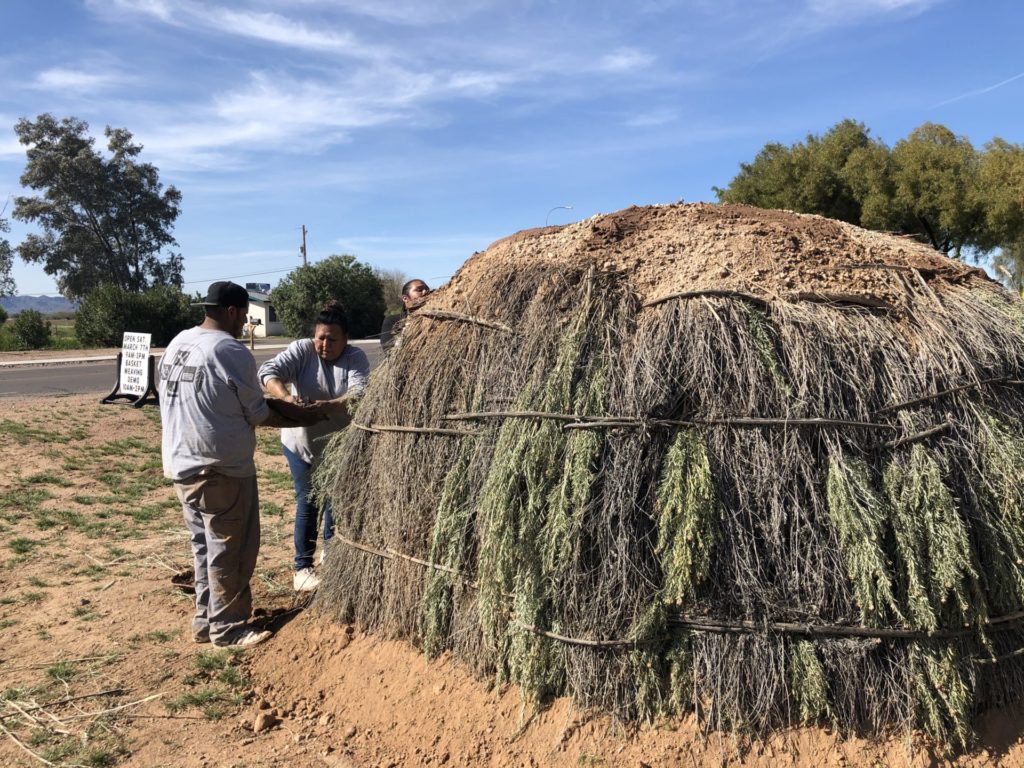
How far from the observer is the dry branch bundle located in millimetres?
2986

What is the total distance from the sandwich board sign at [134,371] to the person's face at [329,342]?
354 inches

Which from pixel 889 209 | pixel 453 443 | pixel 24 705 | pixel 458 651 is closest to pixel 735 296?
pixel 453 443

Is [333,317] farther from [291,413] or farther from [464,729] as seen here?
[464,729]

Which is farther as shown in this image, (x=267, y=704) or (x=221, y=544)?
(x=221, y=544)

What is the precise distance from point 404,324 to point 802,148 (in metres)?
21.9

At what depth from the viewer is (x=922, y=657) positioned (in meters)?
2.99

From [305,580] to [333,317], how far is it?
1778 millimetres

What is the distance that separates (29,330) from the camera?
103 ft

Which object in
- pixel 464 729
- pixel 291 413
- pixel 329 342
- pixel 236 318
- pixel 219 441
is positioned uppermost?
pixel 236 318

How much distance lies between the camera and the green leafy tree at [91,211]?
44.0 metres

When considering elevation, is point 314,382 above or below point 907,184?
below

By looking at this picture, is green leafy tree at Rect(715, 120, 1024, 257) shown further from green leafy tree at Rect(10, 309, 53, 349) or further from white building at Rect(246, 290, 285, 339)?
white building at Rect(246, 290, 285, 339)

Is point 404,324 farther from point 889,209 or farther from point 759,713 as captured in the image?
point 889,209

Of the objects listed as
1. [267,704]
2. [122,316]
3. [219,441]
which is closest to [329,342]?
[219,441]
